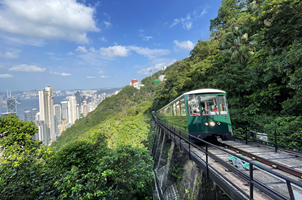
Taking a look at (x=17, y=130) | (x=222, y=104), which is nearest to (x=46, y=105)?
(x=17, y=130)

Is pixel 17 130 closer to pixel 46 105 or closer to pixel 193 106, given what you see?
pixel 193 106

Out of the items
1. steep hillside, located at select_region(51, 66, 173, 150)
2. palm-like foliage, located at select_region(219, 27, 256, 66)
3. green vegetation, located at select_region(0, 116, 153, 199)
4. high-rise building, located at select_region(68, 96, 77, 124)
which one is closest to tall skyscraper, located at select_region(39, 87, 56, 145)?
high-rise building, located at select_region(68, 96, 77, 124)

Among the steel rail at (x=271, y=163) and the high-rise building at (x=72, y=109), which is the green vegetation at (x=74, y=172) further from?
the high-rise building at (x=72, y=109)

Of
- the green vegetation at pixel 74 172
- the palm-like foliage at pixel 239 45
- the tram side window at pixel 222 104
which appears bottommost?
the green vegetation at pixel 74 172

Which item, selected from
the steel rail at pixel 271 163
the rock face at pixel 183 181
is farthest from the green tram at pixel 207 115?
the rock face at pixel 183 181

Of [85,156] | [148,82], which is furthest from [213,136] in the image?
[148,82]

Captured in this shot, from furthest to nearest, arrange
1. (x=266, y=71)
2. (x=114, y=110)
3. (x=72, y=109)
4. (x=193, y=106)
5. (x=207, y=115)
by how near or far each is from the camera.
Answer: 1. (x=72, y=109)
2. (x=114, y=110)
3. (x=266, y=71)
4. (x=193, y=106)
5. (x=207, y=115)
